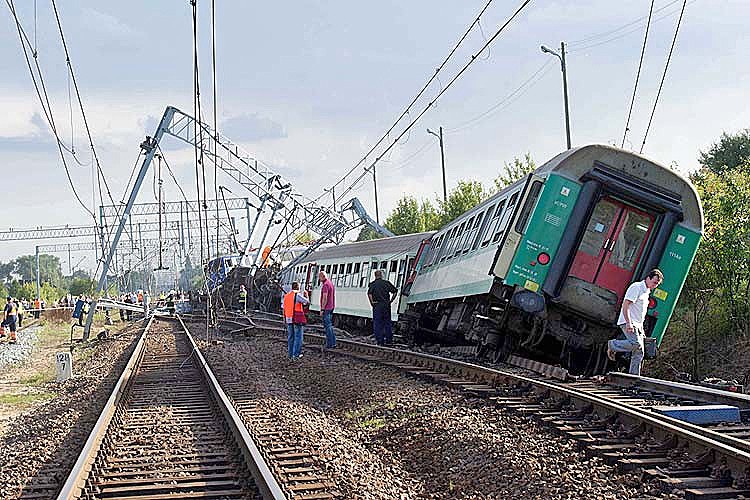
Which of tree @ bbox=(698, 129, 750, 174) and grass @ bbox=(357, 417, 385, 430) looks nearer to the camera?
grass @ bbox=(357, 417, 385, 430)

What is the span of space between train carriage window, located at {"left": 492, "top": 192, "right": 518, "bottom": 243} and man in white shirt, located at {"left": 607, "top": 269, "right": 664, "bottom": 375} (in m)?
2.53

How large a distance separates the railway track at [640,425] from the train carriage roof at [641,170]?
3.18 m

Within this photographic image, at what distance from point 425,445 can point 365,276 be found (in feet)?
60.3

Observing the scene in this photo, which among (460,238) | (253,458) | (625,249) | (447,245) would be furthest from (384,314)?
(253,458)

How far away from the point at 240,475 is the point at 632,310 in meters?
6.39

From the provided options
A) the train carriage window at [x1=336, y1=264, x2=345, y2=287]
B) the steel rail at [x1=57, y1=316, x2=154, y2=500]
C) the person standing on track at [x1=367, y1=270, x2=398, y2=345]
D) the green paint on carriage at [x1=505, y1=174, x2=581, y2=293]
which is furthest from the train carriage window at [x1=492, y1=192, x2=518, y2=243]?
the train carriage window at [x1=336, y1=264, x2=345, y2=287]

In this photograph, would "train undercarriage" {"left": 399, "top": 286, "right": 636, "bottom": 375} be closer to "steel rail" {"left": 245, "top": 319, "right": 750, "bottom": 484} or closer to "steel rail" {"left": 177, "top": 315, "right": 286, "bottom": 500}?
"steel rail" {"left": 245, "top": 319, "right": 750, "bottom": 484}

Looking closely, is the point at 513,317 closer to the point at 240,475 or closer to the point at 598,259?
the point at 598,259

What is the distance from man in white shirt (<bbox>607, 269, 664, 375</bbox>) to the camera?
12023mm

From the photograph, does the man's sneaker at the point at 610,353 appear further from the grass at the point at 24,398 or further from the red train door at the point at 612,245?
the grass at the point at 24,398

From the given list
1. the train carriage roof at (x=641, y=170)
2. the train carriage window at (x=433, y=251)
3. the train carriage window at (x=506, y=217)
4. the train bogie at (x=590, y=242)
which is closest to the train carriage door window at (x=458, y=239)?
the train carriage window at (x=433, y=251)

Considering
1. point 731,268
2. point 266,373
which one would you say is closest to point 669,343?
point 731,268

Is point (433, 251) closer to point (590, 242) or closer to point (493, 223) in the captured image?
point (493, 223)

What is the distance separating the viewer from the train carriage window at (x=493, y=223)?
1488 centimetres
